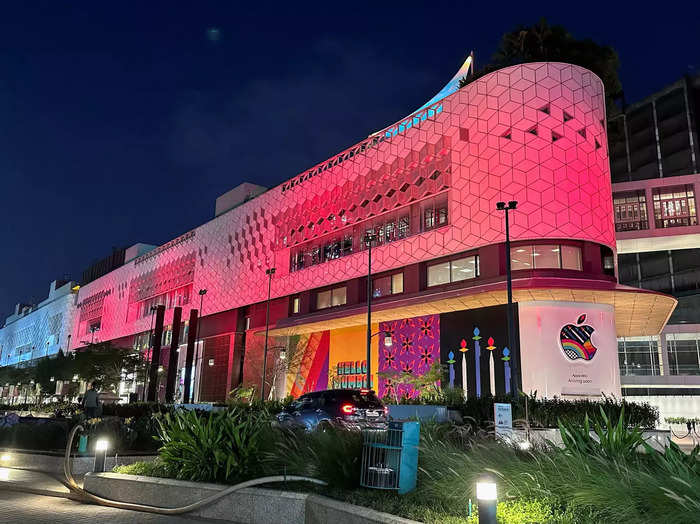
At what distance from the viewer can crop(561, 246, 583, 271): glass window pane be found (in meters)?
29.0

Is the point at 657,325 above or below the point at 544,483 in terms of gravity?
above

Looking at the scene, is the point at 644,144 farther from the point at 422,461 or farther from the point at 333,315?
the point at 422,461

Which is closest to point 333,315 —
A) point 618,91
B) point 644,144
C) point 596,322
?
point 596,322

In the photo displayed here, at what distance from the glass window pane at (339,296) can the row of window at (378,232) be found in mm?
2424

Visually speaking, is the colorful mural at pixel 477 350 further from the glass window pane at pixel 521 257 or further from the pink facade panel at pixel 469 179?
the pink facade panel at pixel 469 179

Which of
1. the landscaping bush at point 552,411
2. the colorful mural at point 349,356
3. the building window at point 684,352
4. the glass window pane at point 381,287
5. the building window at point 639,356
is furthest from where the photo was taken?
the building window at point 639,356

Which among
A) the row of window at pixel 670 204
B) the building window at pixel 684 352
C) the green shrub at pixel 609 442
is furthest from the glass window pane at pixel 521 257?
the building window at pixel 684 352

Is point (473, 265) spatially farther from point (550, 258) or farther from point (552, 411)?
point (552, 411)

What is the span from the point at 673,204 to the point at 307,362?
33099 millimetres

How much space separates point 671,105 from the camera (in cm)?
7681

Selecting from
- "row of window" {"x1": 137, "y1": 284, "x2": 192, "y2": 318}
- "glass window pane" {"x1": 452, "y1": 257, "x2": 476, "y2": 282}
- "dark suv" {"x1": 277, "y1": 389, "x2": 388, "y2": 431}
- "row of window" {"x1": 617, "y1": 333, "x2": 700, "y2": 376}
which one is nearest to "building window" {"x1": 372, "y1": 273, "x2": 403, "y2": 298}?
"glass window pane" {"x1": 452, "y1": 257, "x2": 476, "y2": 282}

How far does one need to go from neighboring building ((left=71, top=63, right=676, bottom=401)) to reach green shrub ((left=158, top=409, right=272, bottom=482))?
19.2 meters

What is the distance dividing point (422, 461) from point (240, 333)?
4616 centimetres

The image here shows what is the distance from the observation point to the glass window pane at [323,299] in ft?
137
